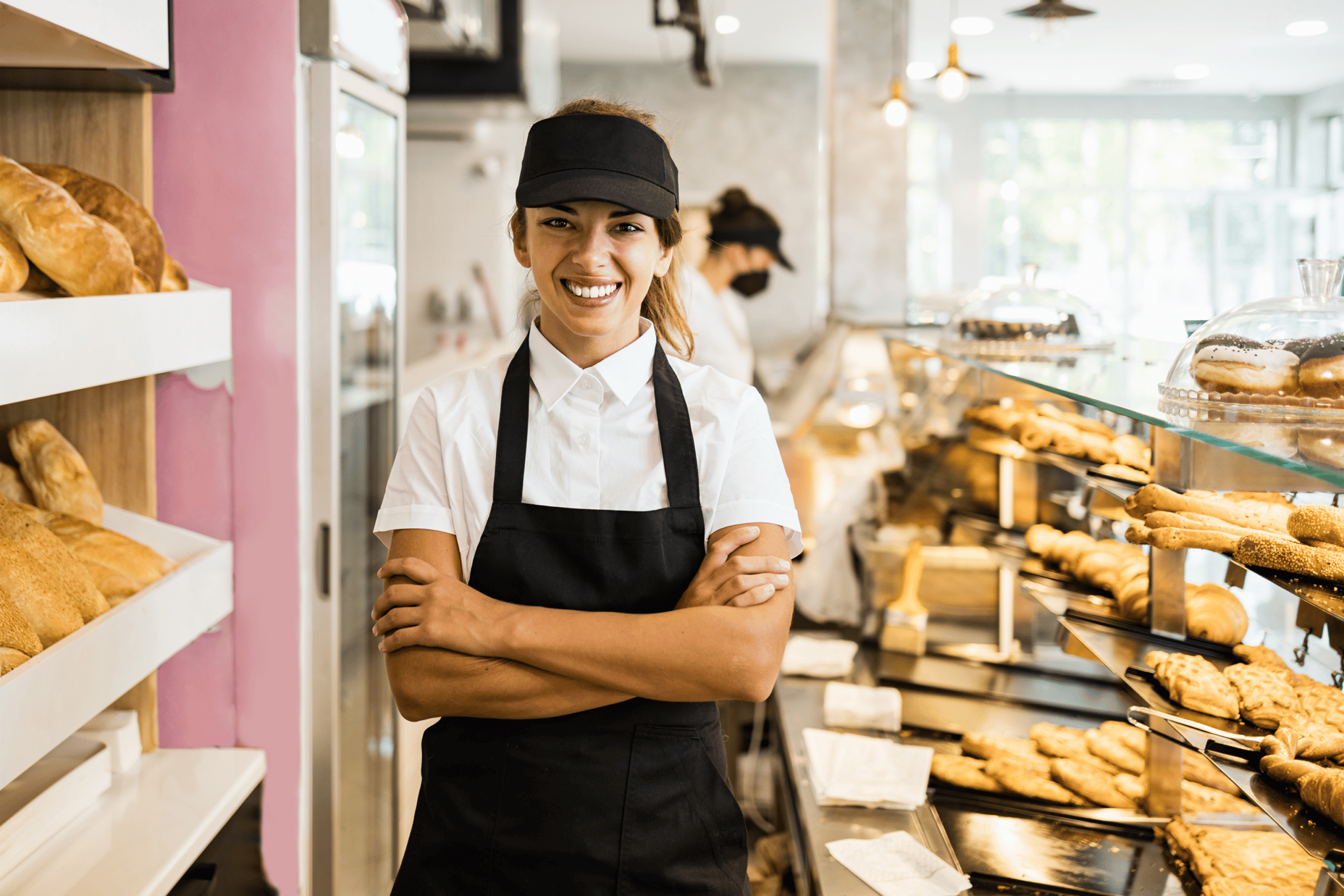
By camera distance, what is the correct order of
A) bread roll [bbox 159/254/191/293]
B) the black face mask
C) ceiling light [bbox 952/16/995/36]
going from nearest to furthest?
bread roll [bbox 159/254/191/293], the black face mask, ceiling light [bbox 952/16/995/36]

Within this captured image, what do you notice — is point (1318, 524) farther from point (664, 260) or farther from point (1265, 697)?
point (664, 260)

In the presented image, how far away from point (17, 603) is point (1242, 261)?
11.6 m

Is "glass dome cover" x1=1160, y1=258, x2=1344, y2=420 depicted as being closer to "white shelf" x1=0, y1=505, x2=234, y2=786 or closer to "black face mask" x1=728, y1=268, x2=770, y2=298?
"white shelf" x1=0, y1=505, x2=234, y2=786

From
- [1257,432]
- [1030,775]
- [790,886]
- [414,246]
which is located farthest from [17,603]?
[414,246]

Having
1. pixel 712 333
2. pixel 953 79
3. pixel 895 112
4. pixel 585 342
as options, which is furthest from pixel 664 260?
pixel 953 79

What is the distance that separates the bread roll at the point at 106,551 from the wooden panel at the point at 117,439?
17cm

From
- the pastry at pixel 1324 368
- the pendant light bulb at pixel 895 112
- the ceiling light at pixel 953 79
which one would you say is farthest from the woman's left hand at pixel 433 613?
the ceiling light at pixel 953 79

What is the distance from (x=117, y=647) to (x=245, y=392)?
1.97 ft

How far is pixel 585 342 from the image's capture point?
4.14 ft

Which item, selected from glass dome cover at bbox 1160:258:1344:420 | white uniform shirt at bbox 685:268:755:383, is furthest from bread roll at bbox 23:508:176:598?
white uniform shirt at bbox 685:268:755:383

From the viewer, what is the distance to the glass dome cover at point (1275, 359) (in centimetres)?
109

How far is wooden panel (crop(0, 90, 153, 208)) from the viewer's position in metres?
1.53

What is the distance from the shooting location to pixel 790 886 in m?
2.28

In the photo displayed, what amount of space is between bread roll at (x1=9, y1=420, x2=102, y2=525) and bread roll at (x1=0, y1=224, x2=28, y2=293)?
12.6 inches
